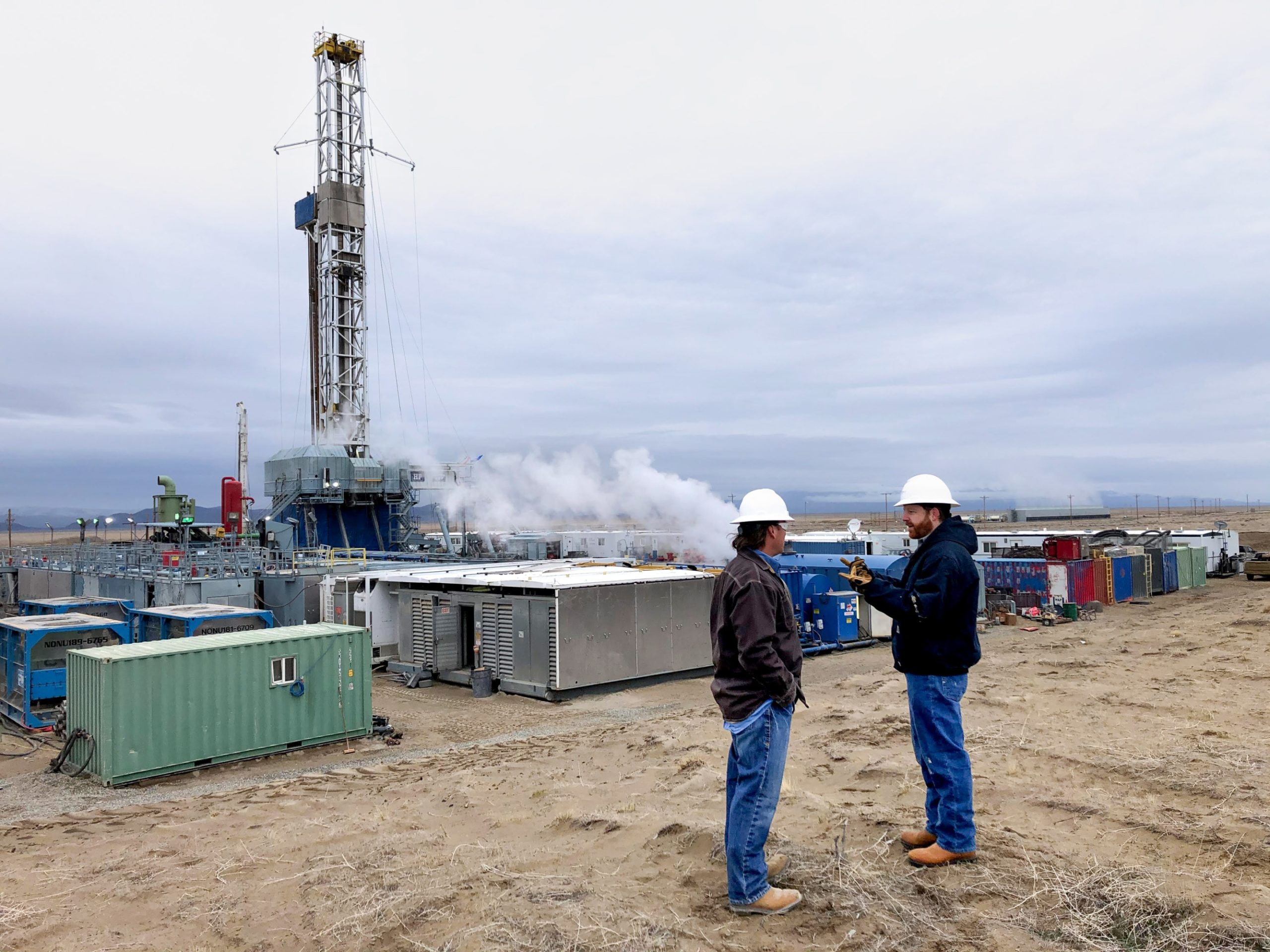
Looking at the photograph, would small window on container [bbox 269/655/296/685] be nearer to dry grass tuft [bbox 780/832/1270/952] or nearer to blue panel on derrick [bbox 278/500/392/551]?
dry grass tuft [bbox 780/832/1270/952]

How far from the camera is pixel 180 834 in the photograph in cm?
828

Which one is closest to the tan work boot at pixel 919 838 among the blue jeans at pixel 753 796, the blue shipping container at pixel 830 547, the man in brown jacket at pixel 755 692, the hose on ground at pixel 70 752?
the man in brown jacket at pixel 755 692

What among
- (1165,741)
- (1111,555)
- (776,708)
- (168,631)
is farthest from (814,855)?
(1111,555)

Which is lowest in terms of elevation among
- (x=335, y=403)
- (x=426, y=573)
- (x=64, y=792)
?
(x=64, y=792)

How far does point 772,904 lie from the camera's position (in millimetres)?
5004

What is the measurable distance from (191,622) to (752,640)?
13.5m

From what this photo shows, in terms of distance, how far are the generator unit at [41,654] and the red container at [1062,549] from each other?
30157 millimetres

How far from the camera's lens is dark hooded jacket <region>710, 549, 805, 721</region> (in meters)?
4.78

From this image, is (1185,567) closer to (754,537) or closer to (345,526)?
(345,526)

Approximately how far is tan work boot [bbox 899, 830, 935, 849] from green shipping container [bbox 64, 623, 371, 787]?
9469 mm

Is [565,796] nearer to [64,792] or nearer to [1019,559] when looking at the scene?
[64,792]

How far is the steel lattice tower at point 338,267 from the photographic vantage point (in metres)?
46.3

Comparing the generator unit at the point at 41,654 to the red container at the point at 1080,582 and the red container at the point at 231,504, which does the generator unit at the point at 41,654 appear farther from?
the red container at the point at 1080,582

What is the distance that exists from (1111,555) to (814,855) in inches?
1364
